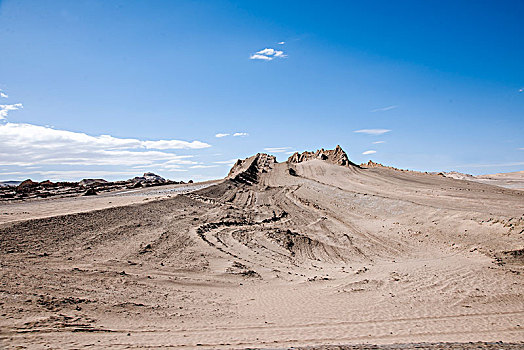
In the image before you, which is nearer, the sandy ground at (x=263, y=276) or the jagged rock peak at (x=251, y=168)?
the sandy ground at (x=263, y=276)

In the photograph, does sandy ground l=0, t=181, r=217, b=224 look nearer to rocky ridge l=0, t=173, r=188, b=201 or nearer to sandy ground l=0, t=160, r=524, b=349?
sandy ground l=0, t=160, r=524, b=349

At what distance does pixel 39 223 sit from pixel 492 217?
60.0 ft

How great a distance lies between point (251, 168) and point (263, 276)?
27954 millimetres

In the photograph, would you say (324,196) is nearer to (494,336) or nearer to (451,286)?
(451,286)

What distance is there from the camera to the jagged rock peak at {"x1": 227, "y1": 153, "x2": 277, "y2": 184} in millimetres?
32987

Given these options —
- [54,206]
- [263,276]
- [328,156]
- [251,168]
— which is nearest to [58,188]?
[54,206]

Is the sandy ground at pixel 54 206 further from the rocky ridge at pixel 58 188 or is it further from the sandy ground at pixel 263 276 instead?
the rocky ridge at pixel 58 188

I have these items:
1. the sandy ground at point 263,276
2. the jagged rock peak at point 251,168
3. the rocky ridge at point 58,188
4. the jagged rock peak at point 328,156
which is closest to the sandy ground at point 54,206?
the sandy ground at point 263,276

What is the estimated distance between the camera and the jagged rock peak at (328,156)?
122 feet

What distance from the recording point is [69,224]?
501 inches

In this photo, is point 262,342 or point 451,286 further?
point 451,286

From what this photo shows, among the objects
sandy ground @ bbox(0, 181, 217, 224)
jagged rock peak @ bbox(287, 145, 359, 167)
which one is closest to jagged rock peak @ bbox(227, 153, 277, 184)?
jagged rock peak @ bbox(287, 145, 359, 167)

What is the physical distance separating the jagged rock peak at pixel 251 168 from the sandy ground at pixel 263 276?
13131 mm

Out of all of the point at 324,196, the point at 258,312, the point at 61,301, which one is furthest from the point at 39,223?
the point at 324,196
